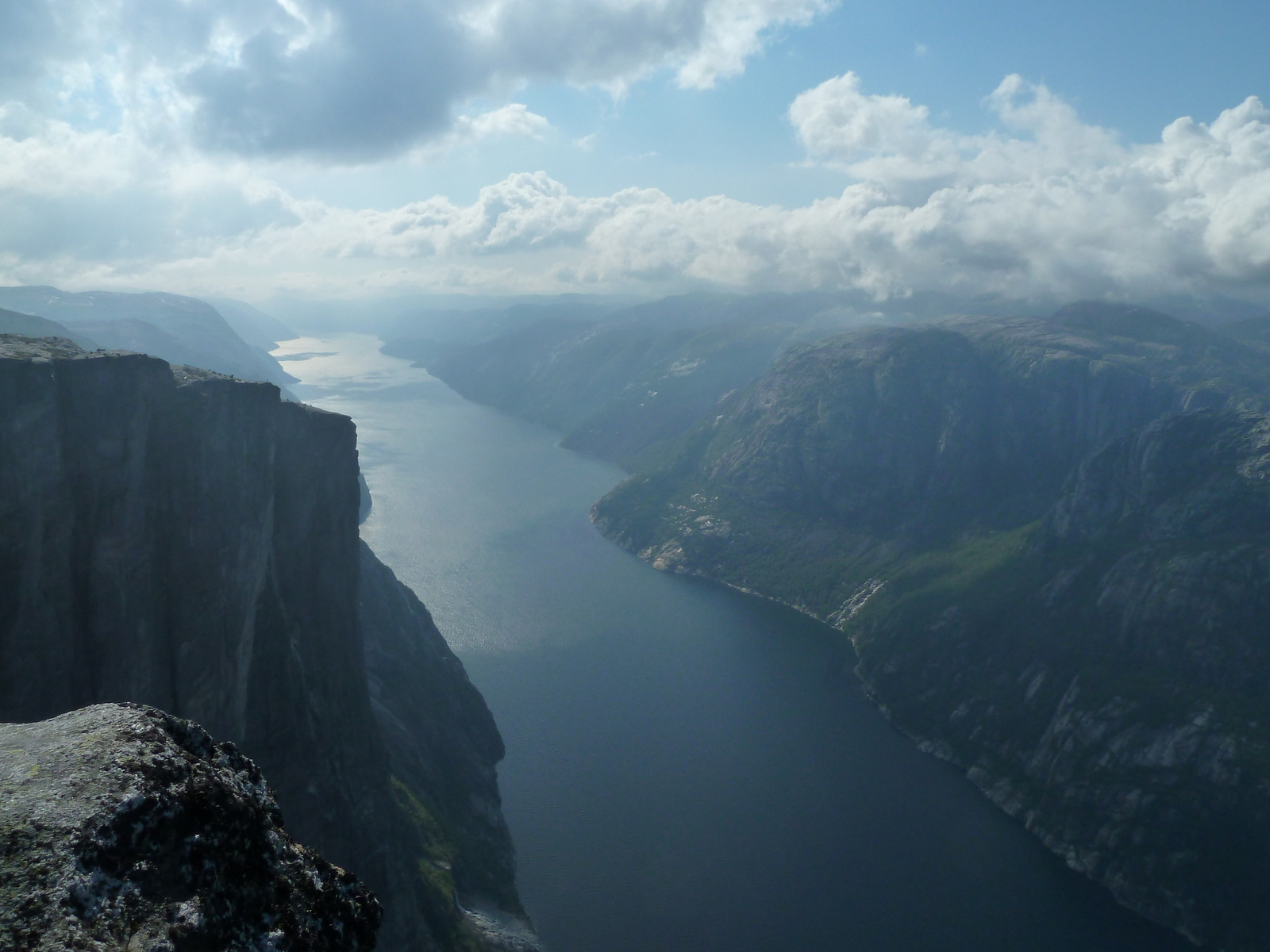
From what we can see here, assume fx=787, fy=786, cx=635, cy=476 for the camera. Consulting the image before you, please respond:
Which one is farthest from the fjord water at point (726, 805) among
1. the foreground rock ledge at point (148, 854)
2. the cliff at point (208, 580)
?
the foreground rock ledge at point (148, 854)

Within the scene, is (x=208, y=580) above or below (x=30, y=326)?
below

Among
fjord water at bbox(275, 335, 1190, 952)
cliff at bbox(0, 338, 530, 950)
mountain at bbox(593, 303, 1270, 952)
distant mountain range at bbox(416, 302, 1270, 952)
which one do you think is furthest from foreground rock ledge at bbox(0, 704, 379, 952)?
mountain at bbox(593, 303, 1270, 952)

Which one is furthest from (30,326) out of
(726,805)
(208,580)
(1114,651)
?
(1114,651)

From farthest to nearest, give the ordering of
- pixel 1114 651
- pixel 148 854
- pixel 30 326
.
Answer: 1. pixel 30 326
2. pixel 1114 651
3. pixel 148 854

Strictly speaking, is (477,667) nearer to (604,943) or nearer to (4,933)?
(604,943)

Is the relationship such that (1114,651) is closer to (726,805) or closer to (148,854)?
(726,805)

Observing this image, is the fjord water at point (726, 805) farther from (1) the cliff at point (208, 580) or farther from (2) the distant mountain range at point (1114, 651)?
(1) the cliff at point (208, 580)

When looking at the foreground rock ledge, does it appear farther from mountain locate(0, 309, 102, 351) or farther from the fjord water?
mountain locate(0, 309, 102, 351)
